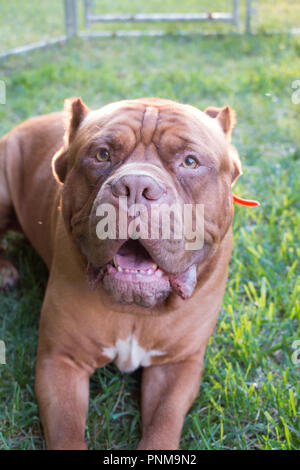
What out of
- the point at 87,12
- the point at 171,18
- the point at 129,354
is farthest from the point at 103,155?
the point at 87,12

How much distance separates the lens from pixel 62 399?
7.15 feet

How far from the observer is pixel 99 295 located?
2.18 meters

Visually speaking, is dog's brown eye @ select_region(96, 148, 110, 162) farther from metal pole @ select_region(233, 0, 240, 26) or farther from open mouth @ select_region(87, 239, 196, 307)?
metal pole @ select_region(233, 0, 240, 26)

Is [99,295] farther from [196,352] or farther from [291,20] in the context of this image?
[291,20]

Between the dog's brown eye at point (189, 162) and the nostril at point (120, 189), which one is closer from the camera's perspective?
the nostril at point (120, 189)

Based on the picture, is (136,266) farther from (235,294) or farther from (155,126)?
Result: (235,294)

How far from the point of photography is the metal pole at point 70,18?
7242 millimetres

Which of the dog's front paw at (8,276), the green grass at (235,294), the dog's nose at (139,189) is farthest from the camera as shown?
the dog's front paw at (8,276)

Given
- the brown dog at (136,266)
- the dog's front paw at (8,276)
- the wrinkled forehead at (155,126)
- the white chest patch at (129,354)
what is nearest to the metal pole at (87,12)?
the dog's front paw at (8,276)

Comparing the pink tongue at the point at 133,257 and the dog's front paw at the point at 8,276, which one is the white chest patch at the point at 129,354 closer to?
the pink tongue at the point at 133,257

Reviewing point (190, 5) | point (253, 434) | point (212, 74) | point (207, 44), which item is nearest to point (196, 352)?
point (253, 434)

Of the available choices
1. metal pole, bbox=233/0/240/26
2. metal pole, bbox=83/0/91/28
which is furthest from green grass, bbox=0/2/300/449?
metal pole, bbox=83/0/91/28

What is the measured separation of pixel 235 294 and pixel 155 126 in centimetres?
111

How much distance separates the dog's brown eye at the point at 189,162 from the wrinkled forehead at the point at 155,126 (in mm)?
47
